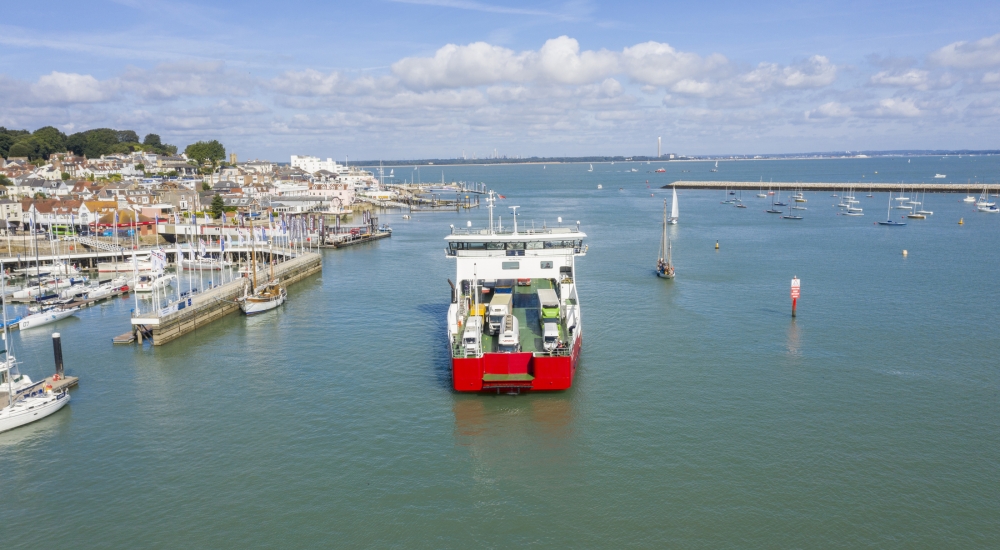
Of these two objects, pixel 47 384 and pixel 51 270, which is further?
pixel 51 270

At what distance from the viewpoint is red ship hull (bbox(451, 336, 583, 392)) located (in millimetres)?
24281

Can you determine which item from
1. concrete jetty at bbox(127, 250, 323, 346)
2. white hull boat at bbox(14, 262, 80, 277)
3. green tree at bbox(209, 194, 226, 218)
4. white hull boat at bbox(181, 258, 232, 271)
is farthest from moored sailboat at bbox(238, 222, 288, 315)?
green tree at bbox(209, 194, 226, 218)

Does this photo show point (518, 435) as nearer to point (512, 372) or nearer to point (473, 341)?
point (512, 372)

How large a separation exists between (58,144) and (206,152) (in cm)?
2631

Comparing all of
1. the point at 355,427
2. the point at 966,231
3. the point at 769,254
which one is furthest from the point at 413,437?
the point at 966,231

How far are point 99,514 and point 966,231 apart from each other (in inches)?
3306

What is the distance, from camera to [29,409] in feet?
75.1


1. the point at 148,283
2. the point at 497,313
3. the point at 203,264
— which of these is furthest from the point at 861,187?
the point at 148,283

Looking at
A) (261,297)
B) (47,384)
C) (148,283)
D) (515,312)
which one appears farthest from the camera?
(148,283)

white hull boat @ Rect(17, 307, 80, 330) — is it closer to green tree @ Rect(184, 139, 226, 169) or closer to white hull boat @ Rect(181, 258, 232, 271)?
white hull boat @ Rect(181, 258, 232, 271)

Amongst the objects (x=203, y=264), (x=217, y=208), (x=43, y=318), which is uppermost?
(x=217, y=208)

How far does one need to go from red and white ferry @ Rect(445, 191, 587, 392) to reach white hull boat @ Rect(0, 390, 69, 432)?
46.5ft

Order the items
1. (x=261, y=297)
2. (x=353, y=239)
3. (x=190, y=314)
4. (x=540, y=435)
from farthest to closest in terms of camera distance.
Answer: (x=353, y=239) < (x=261, y=297) < (x=190, y=314) < (x=540, y=435)

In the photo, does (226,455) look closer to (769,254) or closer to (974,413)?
(974,413)
